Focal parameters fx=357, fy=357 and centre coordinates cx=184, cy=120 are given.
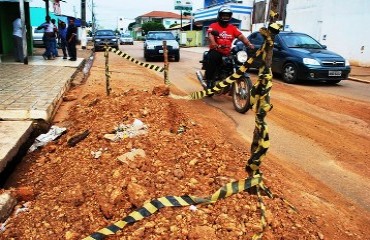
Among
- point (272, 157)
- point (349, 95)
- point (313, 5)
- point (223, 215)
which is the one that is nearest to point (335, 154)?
point (272, 157)

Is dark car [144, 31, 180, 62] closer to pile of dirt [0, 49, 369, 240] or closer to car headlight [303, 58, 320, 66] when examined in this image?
car headlight [303, 58, 320, 66]

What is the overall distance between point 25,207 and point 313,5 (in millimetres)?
Result: 23308

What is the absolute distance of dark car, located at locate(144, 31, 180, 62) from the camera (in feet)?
58.6

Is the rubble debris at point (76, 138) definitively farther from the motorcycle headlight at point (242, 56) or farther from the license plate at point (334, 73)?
the license plate at point (334, 73)

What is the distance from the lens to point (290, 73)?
11.8 meters

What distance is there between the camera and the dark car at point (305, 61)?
11211 millimetres

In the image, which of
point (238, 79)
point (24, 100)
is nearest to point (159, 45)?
point (238, 79)

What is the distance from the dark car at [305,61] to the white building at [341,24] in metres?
7.95

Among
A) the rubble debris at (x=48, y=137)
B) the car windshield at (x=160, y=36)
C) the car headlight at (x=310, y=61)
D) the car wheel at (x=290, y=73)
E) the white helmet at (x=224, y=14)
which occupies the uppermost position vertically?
the white helmet at (x=224, y=14)

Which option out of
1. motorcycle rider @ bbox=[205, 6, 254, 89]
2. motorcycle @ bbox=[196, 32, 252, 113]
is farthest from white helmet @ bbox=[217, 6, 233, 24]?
motorcycle @ bbox=[196, 32, 252, 113]

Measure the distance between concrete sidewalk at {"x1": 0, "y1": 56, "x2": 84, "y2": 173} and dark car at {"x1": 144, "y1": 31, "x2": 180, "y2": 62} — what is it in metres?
6.73

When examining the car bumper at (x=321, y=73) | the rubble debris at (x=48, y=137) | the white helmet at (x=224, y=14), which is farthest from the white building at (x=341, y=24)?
the rubble debris at (x=48, y=137)

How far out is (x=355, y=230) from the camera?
3191mm

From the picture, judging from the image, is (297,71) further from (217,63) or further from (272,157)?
(272,157)
